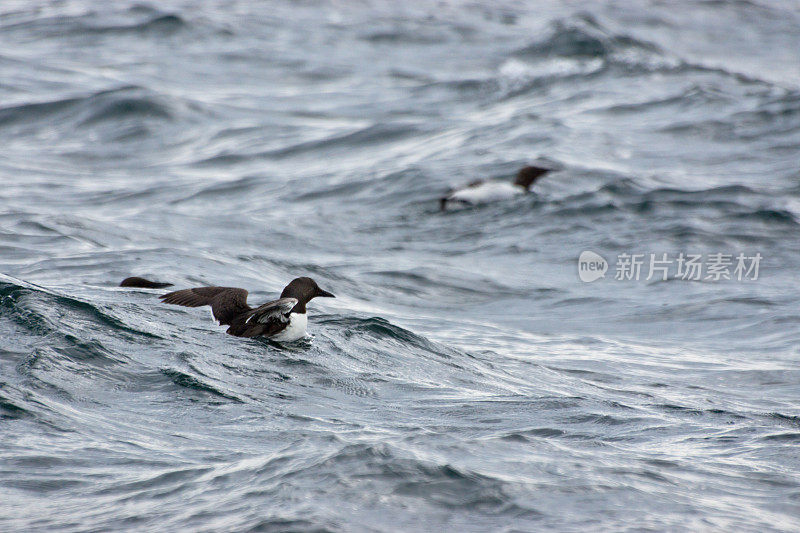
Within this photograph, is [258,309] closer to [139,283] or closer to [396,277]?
[139,283]

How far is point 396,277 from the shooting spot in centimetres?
1112

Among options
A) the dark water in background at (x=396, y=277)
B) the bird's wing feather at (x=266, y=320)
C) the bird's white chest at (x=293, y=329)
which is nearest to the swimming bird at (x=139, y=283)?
the dark water in background at (x=396, y=277)

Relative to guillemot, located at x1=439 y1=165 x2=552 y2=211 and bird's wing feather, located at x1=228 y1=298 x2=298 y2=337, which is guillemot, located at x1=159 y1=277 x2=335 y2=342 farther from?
guillemot, located at x1=439 y1=165 x2=552 y2=211

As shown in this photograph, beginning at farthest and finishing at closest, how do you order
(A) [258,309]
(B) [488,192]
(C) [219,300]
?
1. (B) [488,192]
2. (C) [219,300]
3. (A) [258,309]

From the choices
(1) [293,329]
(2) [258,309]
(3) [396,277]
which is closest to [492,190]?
(3) [396,277]

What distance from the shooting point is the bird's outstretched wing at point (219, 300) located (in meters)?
7.75

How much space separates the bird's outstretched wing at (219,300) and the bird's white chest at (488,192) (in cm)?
614

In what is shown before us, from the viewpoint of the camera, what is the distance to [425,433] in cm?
568

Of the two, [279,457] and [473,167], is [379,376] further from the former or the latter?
[473,167]

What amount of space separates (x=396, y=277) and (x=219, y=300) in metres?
3.52

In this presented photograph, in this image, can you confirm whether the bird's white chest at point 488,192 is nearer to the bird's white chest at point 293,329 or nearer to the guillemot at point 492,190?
the guillemot at point 492,190

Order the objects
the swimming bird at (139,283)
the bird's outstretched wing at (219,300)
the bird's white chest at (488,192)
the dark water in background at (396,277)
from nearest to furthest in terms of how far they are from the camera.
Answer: the dark water in background at (396,277) < the bird's outstretched wing at (219,300) < the swimming bird at (139,283) < the bird's white chest at (488,192)

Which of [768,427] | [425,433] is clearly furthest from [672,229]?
[425,433]

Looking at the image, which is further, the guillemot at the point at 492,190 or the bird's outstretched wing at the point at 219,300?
the guillemot at the point at 492,190
